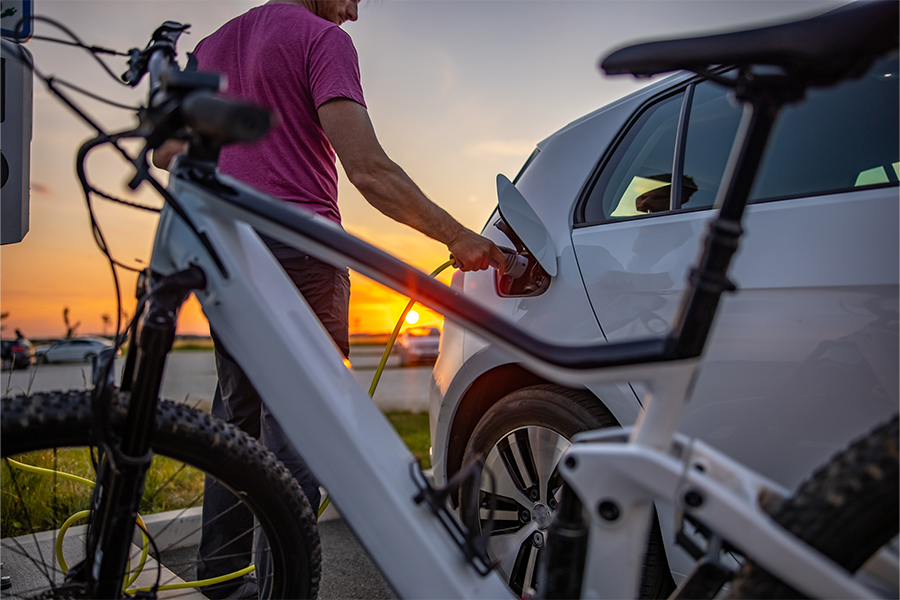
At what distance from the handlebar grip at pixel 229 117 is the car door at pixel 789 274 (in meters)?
1.15

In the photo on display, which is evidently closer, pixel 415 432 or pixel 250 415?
pixel 250 415

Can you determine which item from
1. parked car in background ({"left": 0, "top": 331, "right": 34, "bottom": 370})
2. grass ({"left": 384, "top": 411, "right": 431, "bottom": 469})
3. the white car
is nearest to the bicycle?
the white car

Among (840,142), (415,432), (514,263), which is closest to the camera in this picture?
(840,142)

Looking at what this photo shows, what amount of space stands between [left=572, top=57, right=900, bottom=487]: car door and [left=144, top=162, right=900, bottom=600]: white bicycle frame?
0.50m

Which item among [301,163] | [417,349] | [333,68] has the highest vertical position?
[417,349]

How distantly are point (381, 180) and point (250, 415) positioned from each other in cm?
92

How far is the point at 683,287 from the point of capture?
150 centimetres

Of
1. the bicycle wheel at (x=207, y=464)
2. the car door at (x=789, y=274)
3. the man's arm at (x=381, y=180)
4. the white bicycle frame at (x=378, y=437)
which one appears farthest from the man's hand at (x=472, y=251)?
the bicycle wheel at (x=207, y=464)

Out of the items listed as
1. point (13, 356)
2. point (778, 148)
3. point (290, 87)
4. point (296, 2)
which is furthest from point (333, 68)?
point (13, 356)

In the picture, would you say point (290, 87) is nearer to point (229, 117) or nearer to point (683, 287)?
point (229, 117)

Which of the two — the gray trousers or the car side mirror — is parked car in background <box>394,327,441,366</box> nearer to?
the gray trousers

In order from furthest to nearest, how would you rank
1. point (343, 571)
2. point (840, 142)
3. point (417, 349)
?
point (417, 349)
point (343, 571)
point (840, 142)

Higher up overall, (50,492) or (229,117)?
(229,117)

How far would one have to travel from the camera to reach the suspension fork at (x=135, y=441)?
3.49ft
